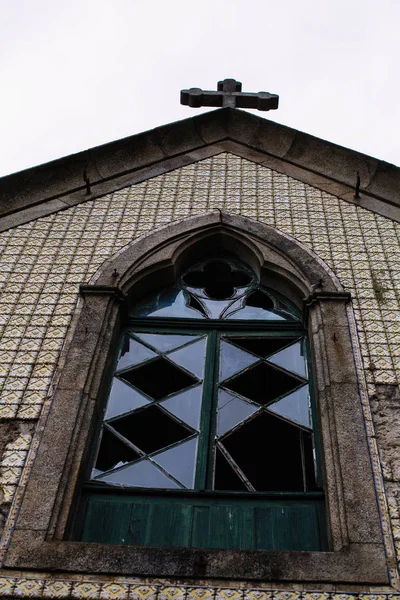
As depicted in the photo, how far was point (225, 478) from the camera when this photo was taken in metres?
5.42

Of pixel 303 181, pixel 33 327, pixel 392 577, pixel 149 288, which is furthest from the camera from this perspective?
pixel 303 181

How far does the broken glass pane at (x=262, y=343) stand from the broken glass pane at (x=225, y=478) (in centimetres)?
134

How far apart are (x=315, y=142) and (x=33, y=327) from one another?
421 cm

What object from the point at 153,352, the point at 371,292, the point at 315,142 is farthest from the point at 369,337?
the point at 315,142

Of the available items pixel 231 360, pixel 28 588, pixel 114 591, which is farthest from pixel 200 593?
pixel 231 360

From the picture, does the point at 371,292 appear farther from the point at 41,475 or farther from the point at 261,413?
the point at 41,475

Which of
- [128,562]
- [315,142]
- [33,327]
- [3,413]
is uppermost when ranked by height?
[315,142]

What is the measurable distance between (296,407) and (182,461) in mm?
1001

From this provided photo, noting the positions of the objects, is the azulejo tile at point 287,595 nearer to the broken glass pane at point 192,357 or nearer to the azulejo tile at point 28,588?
the azulejo tile at point 28,588

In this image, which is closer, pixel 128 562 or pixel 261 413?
pixel 128 562

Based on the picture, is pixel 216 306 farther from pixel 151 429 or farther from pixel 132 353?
pixel 151 429

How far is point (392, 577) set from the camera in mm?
4457

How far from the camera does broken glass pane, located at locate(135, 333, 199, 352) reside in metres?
6.75

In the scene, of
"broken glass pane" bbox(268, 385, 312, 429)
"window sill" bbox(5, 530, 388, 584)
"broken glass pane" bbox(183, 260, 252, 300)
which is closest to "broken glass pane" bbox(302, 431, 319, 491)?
"broken glass pane" bbox(268, 385, 312, 429)
